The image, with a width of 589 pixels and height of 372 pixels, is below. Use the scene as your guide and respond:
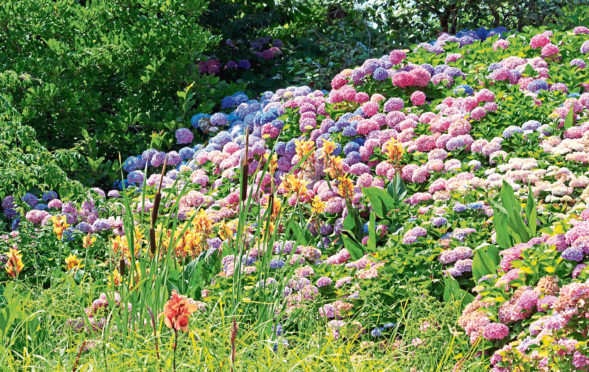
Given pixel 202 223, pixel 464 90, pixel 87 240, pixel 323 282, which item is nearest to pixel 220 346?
pixel 87 240

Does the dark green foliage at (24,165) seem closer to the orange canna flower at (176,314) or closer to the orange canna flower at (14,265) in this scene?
the orange canna flower at (14,265)

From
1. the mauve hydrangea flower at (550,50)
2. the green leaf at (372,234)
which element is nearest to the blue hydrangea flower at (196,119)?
the green leaf at (372,234)

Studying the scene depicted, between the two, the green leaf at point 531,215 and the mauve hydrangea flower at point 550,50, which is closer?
the green leaf at point 531,215

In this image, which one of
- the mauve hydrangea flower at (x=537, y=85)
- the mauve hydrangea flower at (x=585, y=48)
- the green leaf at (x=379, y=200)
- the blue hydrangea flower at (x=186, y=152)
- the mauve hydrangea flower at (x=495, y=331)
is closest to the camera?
the mauve hydrangea flower at (x=495, y=331)

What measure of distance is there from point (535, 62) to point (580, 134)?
1.56 m

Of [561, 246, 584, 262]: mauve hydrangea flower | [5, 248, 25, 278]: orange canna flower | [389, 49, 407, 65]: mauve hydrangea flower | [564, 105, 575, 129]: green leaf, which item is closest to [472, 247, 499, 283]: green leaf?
[561, 246, 584, 262]: mauve hydrangea flower

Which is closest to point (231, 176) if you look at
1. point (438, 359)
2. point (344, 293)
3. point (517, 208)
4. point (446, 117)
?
point (446, 117)

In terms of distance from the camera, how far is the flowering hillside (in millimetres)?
2738

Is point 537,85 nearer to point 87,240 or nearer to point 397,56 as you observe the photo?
point 397,56

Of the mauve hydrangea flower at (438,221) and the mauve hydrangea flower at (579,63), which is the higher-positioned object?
the mauve hydrangea flower at (579,63)

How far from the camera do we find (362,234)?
4.68 meters

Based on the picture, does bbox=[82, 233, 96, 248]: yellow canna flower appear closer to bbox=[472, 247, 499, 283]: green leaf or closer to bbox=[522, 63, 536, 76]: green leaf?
bbox=[472, 247, 499, 283]: green leaf

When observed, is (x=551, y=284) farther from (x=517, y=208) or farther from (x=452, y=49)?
(x=452, y=49)

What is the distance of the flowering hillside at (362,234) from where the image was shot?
274 centimetres
